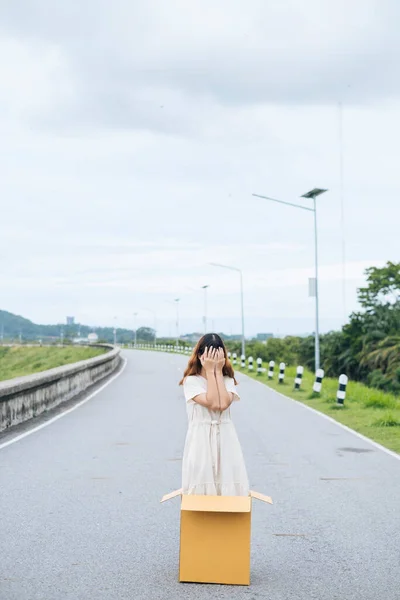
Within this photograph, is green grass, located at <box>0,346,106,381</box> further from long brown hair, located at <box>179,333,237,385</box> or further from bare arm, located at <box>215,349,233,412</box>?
bare arm, located at <box>215,349,233,412</box>

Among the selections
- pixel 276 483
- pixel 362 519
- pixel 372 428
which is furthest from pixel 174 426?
pixel 362 519

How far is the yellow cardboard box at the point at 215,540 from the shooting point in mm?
6031

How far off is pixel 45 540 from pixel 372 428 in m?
11.0

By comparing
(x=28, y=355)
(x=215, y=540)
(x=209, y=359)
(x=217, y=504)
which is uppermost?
(x=28, y=355)

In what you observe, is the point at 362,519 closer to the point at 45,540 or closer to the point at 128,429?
the point at 45,540

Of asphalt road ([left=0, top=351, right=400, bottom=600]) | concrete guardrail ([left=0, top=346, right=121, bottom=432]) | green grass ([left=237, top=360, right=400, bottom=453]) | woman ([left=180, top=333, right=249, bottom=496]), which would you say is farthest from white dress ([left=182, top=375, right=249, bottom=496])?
concrete guardrail ([left=0, top=346, right=121, bottom=432])

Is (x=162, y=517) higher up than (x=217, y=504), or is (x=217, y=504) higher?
(x=217, y=504)

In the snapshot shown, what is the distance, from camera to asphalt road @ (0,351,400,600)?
6070mm

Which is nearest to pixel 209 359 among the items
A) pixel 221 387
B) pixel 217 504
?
pixel 221 387

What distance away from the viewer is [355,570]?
648 cm

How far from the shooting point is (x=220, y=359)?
6301 mm

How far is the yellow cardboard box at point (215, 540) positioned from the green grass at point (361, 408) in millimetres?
8409

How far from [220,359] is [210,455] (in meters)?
0.68

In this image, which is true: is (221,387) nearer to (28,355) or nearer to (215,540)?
(215,540)
